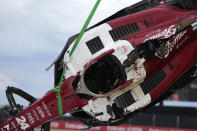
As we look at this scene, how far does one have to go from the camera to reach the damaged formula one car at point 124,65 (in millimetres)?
5512

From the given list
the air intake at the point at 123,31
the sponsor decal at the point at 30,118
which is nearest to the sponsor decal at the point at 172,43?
the air intake at the point at 123,31

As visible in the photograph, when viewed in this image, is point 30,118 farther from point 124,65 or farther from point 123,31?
point 123,31

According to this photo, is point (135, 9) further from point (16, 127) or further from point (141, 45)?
point (16, 127)

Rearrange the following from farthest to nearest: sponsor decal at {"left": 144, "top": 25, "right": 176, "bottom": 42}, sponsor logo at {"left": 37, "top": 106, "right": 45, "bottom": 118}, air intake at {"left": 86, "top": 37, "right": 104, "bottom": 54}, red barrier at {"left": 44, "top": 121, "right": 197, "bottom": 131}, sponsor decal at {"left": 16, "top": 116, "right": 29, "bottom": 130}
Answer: red barrier at {"left": 44, "top": 121, "right": 197, "bottom": 131}, sponsor decal at {"left": 16, "top": 116, "right": 29, "bottom": 130}, sponsor logo at {"left": 37, "top": 106, "right": 45, "bottom": 118}, air intake at {"left": 86, "top": 37, "right": 104, "bottom": 54}, sponsor decal at {"left": 144, "top": 25, "right": 176, "bottom": 42}

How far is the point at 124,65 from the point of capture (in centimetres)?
547

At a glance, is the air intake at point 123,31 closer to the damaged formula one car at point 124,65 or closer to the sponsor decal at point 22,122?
the damaged formula one car at point 124,65

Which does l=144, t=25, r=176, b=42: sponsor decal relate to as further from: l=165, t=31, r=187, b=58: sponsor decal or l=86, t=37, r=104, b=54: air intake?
l=86, t=37, r=104, b=54: air intake

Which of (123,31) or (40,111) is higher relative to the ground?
(123,31)

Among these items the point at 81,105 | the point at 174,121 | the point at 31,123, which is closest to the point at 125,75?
the point at 81,105

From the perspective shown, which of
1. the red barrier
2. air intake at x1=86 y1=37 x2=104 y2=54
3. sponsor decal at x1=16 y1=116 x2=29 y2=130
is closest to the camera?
air intake at x1=86 y1=37 x2=104 y2=54

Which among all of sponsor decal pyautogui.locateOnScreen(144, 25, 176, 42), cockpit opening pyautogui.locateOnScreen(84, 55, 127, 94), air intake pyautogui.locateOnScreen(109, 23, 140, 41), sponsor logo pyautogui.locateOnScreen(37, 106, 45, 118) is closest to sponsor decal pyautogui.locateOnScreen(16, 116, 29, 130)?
sponsor logo pyautogui.locateOnScreen(37, 106, 45, 118)

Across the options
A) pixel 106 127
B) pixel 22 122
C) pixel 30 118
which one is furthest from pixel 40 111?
pixel 106 127

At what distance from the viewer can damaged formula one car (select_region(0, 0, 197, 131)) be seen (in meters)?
5.51

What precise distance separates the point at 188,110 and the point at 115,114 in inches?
406
